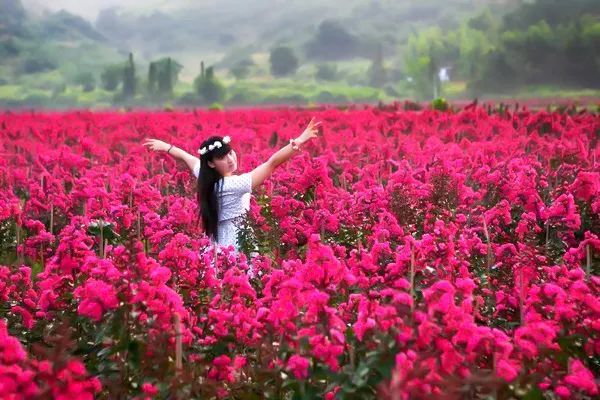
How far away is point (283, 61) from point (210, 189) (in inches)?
1785

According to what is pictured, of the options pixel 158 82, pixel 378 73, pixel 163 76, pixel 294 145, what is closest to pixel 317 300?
pixel 294 145

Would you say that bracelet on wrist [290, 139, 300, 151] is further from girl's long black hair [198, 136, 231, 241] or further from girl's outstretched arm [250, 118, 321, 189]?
girl's long black hair [198, 136, 231, 241]

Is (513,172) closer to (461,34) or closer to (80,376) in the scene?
(80,376)

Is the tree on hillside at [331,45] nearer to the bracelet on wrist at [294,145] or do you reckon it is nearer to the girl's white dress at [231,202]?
the girl's white dress at [231,202]

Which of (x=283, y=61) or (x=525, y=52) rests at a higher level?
(x=525, y=52)

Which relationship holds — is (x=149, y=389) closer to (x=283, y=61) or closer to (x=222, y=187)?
(x=222, y=187)

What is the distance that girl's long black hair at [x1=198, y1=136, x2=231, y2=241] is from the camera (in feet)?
20.2

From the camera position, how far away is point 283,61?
2008 inches

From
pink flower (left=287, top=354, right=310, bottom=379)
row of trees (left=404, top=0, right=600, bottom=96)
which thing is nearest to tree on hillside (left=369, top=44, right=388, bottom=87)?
row of trees (left=404, top=0, right=600, bottom=96)

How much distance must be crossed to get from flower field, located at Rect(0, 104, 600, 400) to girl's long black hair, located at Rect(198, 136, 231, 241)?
29cm

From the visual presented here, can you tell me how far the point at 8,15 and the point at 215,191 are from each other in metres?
48.9

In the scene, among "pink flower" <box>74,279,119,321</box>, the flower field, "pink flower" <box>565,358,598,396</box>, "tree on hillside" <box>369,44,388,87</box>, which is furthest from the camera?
"tree on hillside" <box>369,44,388,87</box>

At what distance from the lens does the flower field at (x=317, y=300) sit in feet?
9.66

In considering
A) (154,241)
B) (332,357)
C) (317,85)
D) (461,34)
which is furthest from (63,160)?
(317,85)
